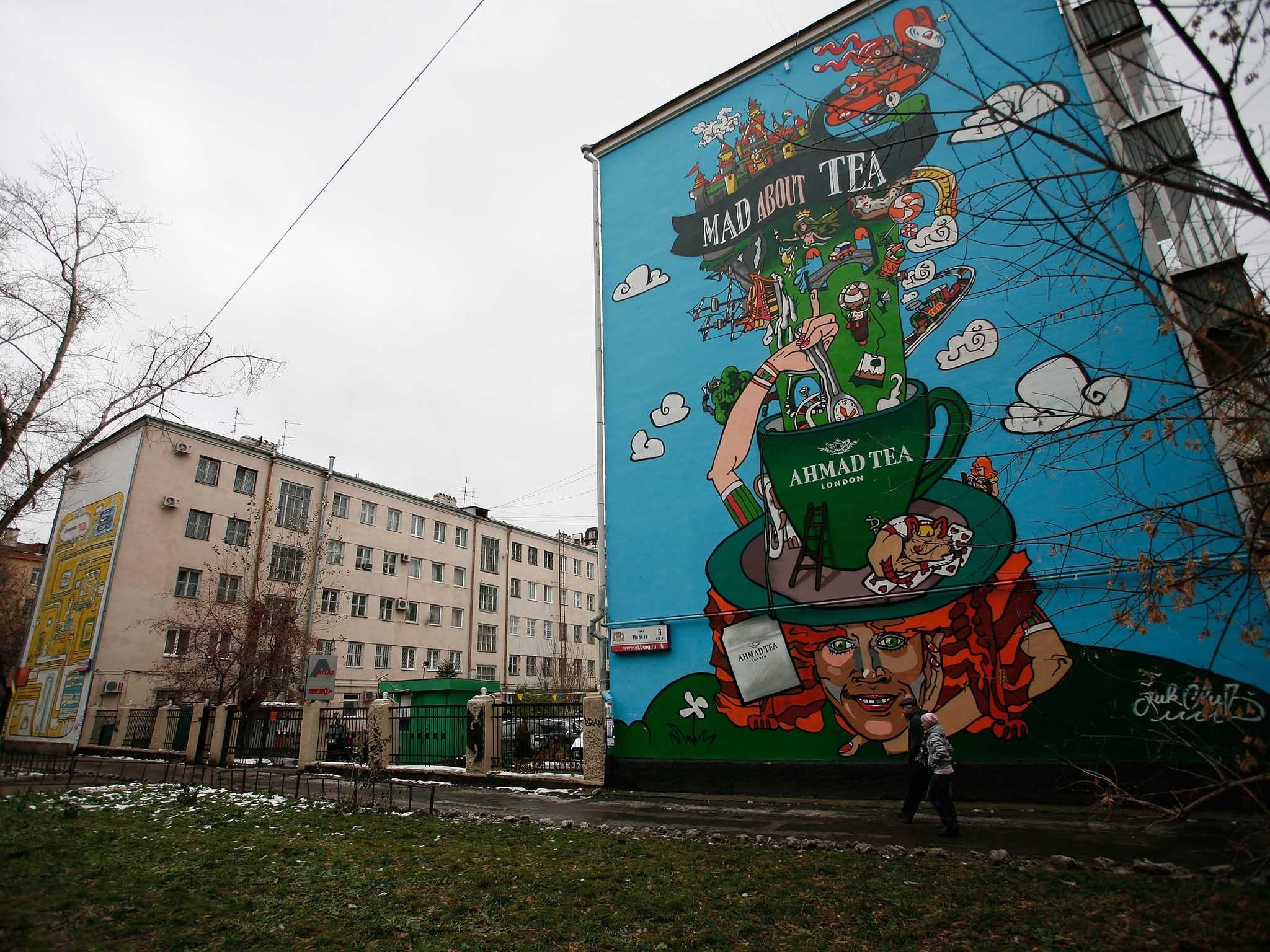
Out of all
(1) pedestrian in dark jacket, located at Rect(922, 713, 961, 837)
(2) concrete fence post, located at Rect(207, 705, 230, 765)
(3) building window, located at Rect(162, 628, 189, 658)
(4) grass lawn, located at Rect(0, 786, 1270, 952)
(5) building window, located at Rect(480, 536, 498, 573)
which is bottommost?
(4) grass lawn, located at Rect(0, 786, 1270, 952)

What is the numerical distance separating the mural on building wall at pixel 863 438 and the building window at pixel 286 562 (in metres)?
23.3

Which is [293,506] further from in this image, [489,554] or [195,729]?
[195,729]

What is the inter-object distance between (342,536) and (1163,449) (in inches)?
1400

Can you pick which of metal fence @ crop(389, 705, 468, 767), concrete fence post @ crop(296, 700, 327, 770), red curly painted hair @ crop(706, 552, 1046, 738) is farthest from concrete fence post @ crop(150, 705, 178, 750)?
red curly painted hair @ crop(706, 552, 1046, 738)

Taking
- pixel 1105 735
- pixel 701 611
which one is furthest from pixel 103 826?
pixel 1105 735

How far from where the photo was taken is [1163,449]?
10.4 m

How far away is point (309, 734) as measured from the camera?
60.1 feet

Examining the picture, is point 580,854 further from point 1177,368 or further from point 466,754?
point 1177,368

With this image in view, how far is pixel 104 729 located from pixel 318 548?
11.2 meters

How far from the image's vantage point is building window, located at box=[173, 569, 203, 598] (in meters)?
29.5

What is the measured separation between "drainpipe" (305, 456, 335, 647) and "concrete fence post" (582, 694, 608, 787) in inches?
805

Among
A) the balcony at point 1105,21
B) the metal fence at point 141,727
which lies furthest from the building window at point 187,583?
the balcony at point 1105,21

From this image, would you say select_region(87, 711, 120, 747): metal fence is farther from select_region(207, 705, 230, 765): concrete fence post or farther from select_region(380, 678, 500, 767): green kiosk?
select_region(380, 678, 500, 767): green kiosk

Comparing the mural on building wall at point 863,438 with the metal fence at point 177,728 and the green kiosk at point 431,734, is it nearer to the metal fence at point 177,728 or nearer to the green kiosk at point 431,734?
the green kiosk at point 431,734
